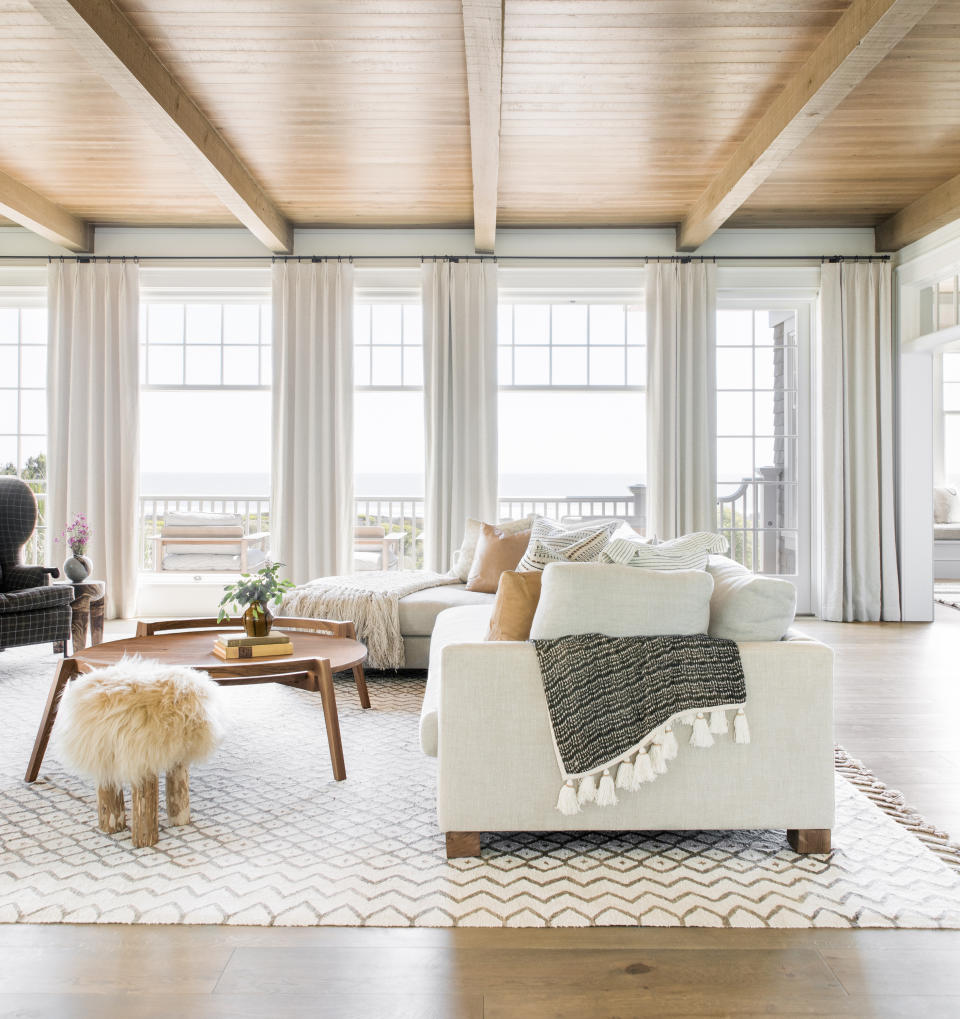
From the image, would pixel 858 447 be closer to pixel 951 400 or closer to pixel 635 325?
pixel 635 325

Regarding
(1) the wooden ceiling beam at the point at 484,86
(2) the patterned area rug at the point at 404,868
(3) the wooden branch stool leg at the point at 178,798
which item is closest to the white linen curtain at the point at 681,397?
(1) the wooden ceiling beam at the point at 484,86

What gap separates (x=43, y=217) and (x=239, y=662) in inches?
167

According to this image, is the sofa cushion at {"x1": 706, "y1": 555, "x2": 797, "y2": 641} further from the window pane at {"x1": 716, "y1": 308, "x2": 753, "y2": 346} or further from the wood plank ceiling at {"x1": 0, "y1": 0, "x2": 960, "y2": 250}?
the window pane at {"x1": 716, "y1": 308, "x2": 753, "y2": 346}

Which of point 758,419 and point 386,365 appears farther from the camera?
point 386,365

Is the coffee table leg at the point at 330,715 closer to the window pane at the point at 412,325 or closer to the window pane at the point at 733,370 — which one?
the window pane at the point at 412,325

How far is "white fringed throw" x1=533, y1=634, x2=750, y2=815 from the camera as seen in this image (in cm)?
226

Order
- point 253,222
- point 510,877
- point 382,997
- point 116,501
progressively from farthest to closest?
point 116,501 < point 253,222 < point 510,877 < point 382,997

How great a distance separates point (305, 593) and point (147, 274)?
333 centimetres

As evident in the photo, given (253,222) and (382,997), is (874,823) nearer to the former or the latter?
(382,997)

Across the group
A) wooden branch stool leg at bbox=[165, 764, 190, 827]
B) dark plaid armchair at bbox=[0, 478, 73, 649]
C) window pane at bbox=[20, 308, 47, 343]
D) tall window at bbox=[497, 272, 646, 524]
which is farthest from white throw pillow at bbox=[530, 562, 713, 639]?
window pane at bbox=[20, 308, 47, 343]

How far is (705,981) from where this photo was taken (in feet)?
5.74

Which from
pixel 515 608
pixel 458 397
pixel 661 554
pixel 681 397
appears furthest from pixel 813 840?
pixel 458 397

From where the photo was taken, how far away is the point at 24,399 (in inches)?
271

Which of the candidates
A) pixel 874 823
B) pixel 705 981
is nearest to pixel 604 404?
pixel 874 823
